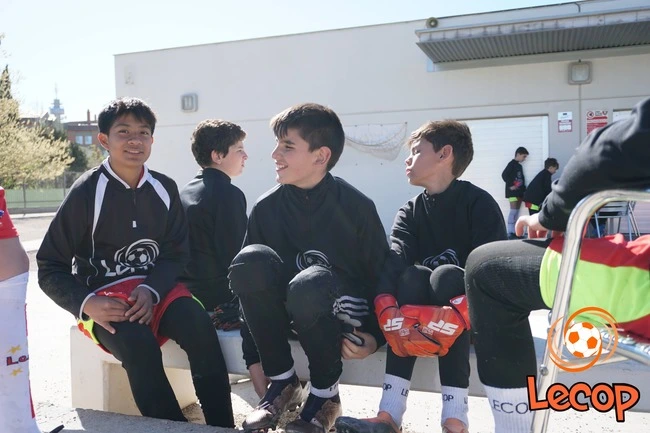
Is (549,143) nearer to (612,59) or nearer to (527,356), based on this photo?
(612,59)

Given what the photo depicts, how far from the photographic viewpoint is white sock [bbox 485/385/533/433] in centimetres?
162

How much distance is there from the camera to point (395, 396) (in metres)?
1.96

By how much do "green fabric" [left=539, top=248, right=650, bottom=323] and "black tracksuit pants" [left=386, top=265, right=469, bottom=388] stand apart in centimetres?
49

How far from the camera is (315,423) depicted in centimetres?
196

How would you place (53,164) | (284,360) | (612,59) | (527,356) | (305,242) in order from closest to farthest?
(527,356), (284,360), (305,242), (612,59), (53,164)

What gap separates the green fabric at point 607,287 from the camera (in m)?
1.29

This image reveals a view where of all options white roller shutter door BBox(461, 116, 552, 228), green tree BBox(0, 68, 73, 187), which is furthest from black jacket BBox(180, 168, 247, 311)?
green tree BBox(0, 68, 73, 187)

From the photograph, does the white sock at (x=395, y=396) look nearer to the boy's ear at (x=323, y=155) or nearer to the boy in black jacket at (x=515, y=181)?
the boy's ear at (x=323, y=155)

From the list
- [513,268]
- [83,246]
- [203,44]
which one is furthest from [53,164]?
[513,268]

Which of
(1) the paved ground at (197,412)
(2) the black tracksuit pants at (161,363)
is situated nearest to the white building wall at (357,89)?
(1) the paved ground at (197,412)

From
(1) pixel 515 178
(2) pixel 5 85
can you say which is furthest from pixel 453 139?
(2) pixel 5 85

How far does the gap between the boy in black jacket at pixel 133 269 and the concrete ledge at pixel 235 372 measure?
151 mm

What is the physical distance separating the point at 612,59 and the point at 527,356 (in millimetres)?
10862

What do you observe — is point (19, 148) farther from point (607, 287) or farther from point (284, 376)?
point (607, 287)
